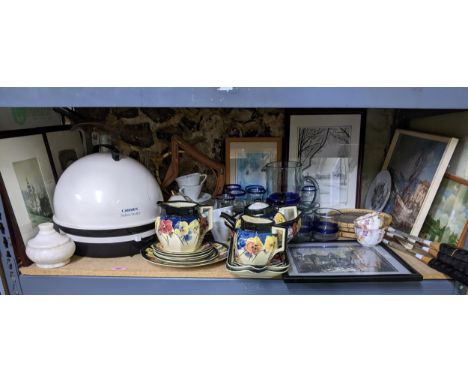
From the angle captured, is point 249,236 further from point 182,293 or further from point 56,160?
point 56,160

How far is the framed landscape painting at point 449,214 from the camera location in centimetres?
83

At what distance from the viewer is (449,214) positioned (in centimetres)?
88

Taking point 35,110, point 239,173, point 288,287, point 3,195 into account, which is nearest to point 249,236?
point 288,287

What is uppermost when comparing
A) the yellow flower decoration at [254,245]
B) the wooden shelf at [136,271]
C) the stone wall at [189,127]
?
the stone wall at [189,127]

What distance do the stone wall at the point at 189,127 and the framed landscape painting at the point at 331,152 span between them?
57mm

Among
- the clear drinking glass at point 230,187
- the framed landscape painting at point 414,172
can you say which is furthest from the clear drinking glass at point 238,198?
the framed landscape painting at point 414,172

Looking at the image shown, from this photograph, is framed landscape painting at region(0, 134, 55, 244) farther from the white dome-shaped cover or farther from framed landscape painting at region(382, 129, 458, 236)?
framed landscape painting at region(382, 129, 458, 236)

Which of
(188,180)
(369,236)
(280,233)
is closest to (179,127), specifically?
(188,180)

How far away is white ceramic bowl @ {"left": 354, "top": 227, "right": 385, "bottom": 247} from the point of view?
3.02 ft

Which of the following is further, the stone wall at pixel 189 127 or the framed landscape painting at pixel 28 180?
the stone wall at pixel 189 127

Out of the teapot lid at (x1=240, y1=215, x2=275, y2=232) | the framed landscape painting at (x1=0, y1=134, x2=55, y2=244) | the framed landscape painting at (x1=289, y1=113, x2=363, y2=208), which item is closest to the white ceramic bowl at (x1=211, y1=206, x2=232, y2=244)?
the teapot lid at (x1=240, y1=215, x2=275, y2=232)

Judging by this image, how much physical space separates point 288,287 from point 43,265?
567mm

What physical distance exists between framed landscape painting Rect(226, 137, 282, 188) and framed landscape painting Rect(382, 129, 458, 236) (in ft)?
1.17

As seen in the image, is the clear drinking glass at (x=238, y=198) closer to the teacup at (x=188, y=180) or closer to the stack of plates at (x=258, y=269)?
the teacup at (x=188, y=180)
